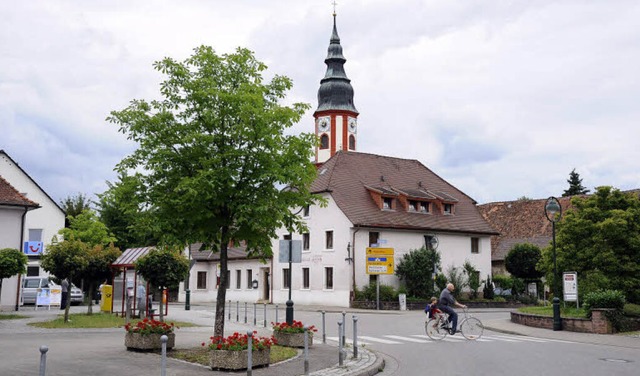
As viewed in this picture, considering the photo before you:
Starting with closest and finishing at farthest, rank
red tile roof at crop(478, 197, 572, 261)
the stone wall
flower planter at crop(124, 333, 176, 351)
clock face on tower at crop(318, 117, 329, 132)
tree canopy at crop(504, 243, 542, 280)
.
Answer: flower planter at crop(124, 333, 176, 351) → the stone wall → tree canopy at crop(504, 243, 542, 280) → red tile roof at crop(478, 197, 572, 261) → clock face on tower at crop(318, 117, 329, 132)

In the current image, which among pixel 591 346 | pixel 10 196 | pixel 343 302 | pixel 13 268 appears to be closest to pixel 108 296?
pixel 13 268

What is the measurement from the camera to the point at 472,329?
20.0 metres

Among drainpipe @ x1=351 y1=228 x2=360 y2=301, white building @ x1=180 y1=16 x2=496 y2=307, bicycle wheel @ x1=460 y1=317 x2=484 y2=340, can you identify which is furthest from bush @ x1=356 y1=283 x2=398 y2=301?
bicycle wheel @ x1=460 y1=317 x2=484 y2=340

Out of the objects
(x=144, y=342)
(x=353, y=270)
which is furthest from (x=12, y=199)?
(x=144, y=342)

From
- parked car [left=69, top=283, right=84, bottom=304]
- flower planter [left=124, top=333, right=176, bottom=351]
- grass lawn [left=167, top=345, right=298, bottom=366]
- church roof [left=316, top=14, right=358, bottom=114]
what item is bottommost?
grass lawn [left=167, top=345, right=298, bottom=366]

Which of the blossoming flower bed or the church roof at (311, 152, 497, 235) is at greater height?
the church roof at (311, 152, 497, 235)

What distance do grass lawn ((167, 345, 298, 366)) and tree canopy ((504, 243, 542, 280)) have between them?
113 feet

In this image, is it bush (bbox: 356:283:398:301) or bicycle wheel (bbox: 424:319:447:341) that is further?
bush (bbox: 356:283:398:301)

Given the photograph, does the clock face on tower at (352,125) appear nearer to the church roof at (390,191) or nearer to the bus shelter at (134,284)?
the church roof at (390,191)

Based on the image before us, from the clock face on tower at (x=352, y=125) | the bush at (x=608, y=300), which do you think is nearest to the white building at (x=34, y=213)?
the clock face on tower at (x=352, y=125)

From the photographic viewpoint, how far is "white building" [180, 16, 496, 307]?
42656mm

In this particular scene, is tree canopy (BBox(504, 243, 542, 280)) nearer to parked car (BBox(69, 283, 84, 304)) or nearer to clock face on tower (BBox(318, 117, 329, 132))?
clock face on tower (BBox(318, 117, 329, 132))

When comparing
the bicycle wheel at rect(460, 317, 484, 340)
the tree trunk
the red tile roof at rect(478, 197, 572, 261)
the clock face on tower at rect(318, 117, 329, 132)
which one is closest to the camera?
the tree trunk

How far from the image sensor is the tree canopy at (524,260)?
46281 mm
